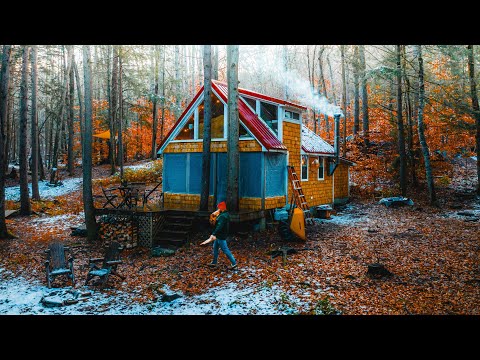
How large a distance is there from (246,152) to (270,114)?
6.60 ft

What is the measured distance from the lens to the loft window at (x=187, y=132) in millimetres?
12906

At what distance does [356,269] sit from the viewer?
24.6ft

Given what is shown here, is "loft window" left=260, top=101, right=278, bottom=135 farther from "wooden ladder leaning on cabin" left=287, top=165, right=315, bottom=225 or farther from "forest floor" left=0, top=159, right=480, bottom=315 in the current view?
"forest floor" left=0, top=159, right=480, bottom=315

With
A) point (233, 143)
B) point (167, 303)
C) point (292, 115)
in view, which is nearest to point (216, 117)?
A: point (233, 143)

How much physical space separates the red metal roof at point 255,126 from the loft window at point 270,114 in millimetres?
245

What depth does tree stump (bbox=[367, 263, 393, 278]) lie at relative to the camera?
6.95 meters

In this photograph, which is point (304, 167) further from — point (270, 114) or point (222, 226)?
point (222, 226)

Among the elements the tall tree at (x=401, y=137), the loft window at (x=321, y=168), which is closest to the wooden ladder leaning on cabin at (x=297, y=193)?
the loft window at (x=321, y=168)

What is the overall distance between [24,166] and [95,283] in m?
9.84

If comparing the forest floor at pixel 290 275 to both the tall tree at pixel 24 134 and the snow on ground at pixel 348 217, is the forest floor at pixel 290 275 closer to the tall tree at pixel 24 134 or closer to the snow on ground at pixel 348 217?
the snow on ground at pixel 348 217
